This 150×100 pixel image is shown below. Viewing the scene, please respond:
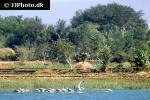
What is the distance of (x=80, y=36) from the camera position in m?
69.1

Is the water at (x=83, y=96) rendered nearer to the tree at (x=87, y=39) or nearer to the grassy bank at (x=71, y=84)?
the grassy bank at (x=71, y=84)

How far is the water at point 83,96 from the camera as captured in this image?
24781mm

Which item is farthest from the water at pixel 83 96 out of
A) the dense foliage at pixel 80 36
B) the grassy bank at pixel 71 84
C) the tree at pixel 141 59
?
the dense foliage at pixel 80 36

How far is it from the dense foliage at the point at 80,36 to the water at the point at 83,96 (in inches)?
797

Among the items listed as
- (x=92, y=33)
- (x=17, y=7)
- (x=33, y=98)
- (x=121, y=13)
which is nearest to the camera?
(x=17, y=7)

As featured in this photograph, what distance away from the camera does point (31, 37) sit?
7069 centimetres

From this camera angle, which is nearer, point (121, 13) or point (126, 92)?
point (126, 92)

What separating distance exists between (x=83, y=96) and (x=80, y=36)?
143ft

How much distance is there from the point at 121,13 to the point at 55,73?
48.8 meters

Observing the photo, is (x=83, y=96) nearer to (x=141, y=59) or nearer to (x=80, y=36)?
(x=141, y=59)

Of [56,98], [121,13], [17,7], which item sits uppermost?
[121,13]

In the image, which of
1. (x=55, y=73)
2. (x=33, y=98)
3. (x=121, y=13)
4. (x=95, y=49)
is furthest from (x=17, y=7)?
(x=121, y=13)

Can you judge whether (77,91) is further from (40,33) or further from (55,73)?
(40,33)

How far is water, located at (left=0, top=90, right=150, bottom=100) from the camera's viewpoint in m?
24.8
